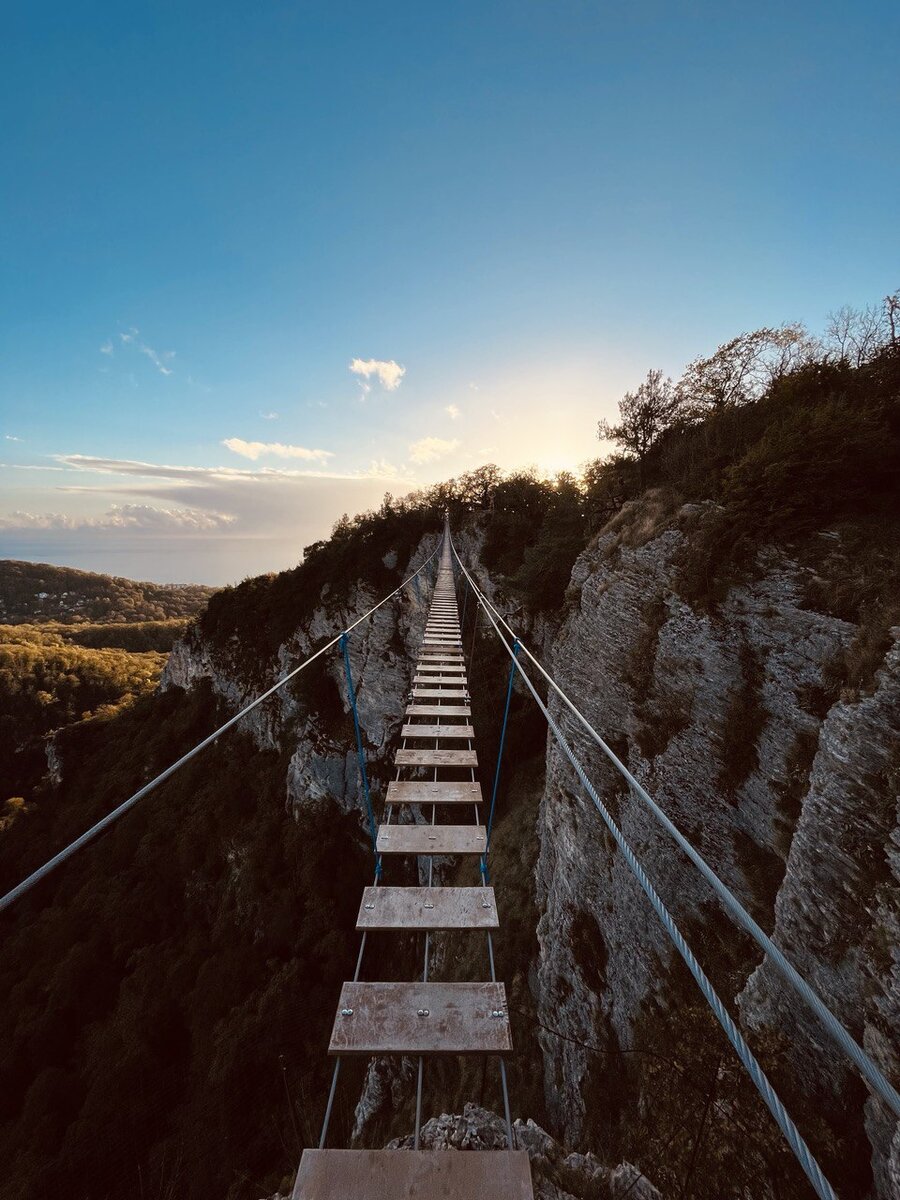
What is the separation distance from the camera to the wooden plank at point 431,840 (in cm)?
560

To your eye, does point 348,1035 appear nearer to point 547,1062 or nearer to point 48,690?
point 547,1062

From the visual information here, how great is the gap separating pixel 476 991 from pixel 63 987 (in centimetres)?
4205

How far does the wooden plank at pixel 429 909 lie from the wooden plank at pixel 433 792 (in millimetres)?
1723

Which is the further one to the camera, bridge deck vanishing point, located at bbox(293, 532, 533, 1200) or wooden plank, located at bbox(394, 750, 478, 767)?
wooden plank, located at bbox(394, 750, 478, 767)

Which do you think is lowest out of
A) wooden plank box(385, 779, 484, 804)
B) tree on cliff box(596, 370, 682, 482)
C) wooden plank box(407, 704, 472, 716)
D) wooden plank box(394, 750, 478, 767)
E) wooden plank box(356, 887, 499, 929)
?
wooden plank box(356, 887, 499, 929)

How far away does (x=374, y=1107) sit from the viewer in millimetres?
11891

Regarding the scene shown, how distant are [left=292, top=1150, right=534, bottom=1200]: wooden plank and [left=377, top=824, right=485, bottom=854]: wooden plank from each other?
2.69m

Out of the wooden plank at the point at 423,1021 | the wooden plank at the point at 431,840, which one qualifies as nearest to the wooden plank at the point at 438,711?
the wooden plank at the point at 431,840

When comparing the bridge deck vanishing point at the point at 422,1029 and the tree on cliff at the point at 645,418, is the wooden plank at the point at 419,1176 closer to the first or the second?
the bridge deck vanishing point at the point at 422,1029

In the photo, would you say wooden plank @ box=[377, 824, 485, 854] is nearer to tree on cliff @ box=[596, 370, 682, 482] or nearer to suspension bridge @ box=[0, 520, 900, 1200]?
suspension bridge @ box=[0, 520, 900, 1200]

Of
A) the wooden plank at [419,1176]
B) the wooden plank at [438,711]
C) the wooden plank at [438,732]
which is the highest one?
the wooden plank at [438,711]

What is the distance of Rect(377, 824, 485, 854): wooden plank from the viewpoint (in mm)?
5598

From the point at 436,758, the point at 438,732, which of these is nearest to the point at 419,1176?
the point at 436,758

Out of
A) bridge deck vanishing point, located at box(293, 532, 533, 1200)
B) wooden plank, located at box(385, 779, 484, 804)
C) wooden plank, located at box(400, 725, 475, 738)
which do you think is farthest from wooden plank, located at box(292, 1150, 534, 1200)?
wooden plank, located at box(400, 725, 475, 738)
